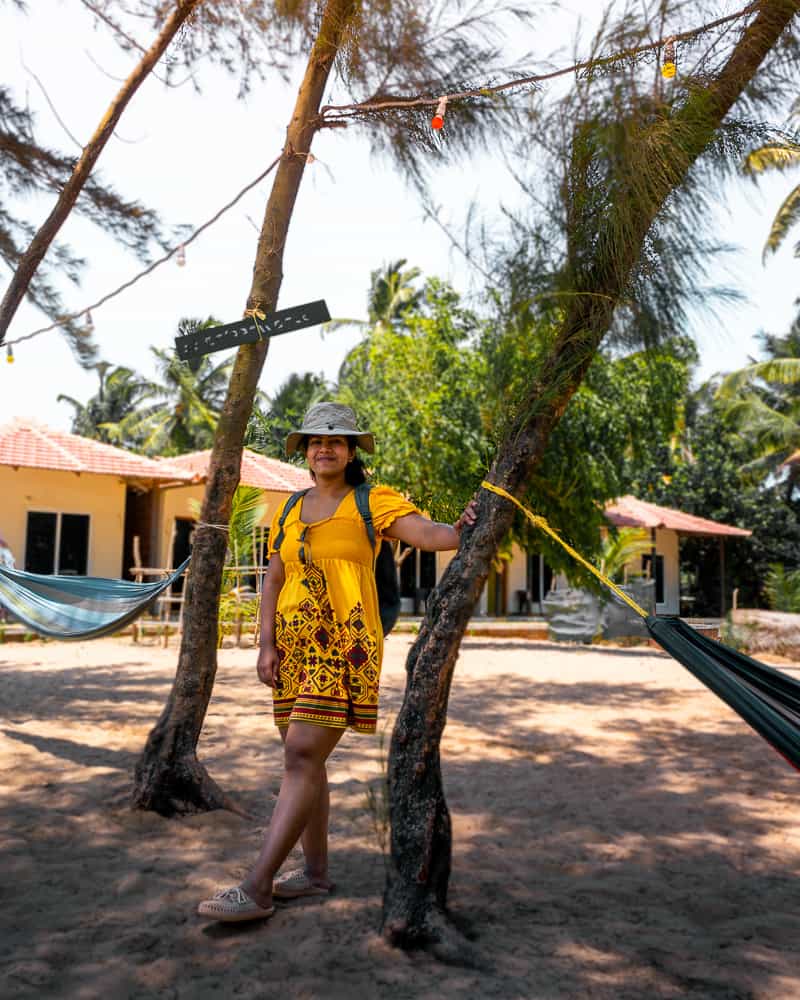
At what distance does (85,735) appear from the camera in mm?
4301

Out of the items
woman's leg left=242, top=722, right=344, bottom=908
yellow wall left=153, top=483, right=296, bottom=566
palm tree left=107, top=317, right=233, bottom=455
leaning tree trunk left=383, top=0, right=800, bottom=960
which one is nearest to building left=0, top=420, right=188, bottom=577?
yellow wall left=153, top=483, right=296, bottom=566

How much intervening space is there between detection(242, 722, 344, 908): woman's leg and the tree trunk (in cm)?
298

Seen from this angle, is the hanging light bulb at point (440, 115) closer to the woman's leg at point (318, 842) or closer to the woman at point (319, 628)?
the woman at point (319, 628)

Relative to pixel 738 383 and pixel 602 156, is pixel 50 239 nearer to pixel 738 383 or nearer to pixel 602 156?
pixel 602 156

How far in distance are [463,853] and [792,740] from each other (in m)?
1.27

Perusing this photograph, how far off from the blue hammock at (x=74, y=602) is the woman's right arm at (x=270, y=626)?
156 centimetres

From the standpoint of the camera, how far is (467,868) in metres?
2.55

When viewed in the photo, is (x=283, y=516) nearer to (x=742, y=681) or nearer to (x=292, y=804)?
(x=292, y=804)

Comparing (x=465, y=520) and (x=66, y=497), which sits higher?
(x=66, y=497)

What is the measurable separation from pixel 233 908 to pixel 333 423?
1154 mm

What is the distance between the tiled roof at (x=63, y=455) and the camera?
11398mm

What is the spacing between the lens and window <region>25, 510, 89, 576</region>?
12164 millimetres

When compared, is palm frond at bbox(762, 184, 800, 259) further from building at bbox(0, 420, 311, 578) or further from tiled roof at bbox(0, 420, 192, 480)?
tiled roof at bbox(0, 420, 192, 480)

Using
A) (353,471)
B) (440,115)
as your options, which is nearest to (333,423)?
(353,471)
